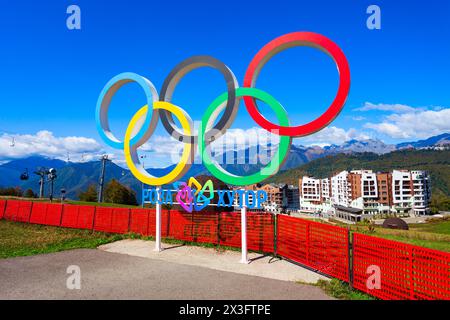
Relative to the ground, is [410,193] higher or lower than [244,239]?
higher

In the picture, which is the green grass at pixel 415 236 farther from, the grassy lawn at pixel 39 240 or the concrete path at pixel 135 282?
the grassy lawn at pixel 39 240

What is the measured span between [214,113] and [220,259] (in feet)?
20.7

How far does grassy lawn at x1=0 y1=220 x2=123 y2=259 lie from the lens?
1727 centimetres

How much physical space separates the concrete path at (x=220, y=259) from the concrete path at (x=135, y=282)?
1.98 feet

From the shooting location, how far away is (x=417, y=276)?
8172 mm

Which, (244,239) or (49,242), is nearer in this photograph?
(244,239)

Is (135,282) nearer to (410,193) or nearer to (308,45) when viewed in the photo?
(308,45)

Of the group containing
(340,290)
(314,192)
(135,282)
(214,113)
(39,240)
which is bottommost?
(39,240)

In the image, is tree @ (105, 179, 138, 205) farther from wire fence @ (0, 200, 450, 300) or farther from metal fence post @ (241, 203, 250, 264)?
metal fence post @ (241, 203, 250, 264)

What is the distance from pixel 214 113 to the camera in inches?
573

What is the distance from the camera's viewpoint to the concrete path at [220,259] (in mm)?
11703

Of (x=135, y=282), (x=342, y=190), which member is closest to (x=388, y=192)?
(x=342, y=190)

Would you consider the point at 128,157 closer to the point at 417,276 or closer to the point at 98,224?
the point at 98,224

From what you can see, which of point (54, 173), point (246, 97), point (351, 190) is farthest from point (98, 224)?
point (351, 190)
